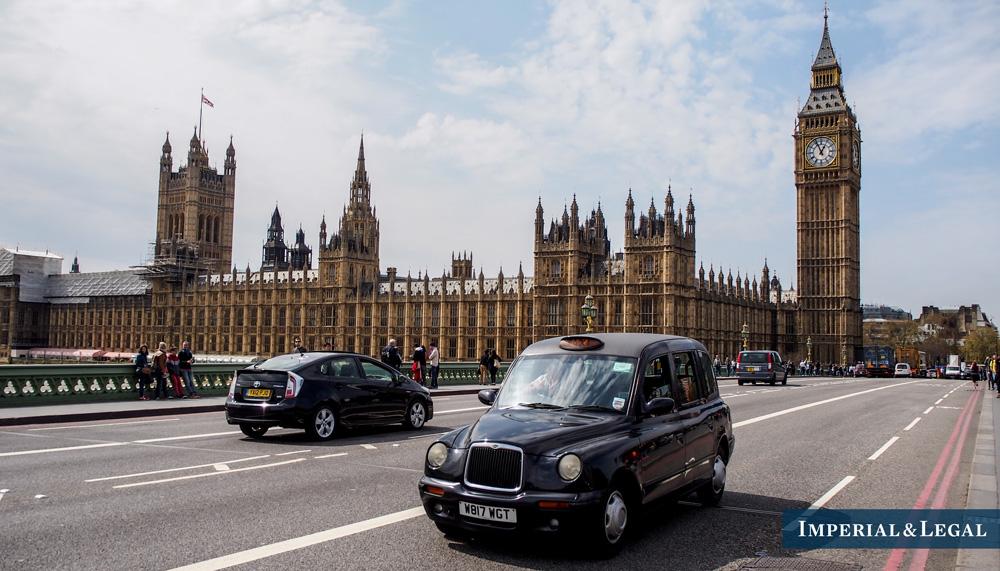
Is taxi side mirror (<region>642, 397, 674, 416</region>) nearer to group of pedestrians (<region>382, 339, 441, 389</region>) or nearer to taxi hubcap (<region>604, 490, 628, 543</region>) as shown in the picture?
taxi hubcap (<region>604, 490, 628, 543</region>)

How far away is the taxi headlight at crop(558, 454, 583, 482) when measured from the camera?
628 cm

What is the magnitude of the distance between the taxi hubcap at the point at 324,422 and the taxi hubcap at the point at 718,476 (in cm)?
731

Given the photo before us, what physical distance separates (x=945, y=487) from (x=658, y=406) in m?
5.39

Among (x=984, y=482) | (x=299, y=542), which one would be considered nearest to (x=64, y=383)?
(x=299, y=542)

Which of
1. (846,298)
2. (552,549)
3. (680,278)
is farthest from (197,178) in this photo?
(552,549)

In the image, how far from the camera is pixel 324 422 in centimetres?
1388

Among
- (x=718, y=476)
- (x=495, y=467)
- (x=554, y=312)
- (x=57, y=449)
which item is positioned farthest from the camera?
(x=554, y=312)

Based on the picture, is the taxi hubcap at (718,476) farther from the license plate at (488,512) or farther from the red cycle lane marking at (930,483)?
the license plate at (488,512)

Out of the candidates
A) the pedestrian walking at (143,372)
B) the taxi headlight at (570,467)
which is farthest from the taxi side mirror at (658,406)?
the pedestrian walking at (143,372)

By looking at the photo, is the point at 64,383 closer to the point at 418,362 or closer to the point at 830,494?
the point at 418,362

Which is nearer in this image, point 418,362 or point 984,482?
point 984,482

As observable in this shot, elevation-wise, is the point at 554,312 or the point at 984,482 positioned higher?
the point at 554,312

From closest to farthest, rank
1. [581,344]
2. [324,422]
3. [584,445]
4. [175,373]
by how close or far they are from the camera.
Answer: [584,445] → [581,344] → [324,422] → [175,373]

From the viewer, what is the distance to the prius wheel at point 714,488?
8.62 metres
